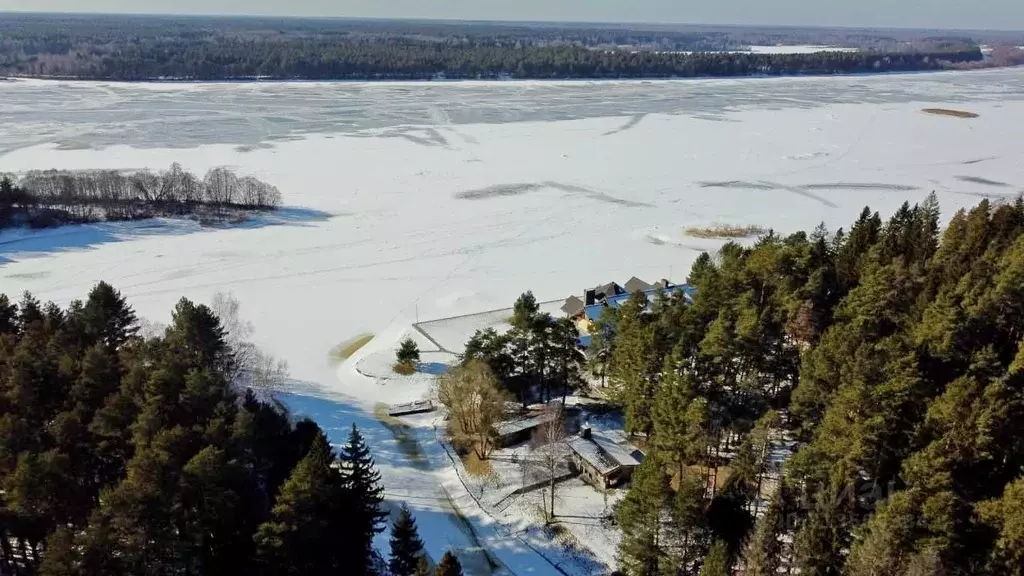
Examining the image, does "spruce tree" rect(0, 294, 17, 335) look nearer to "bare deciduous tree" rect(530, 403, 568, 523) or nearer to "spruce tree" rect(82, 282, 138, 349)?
"spruce tree" rect(82, 282, 138, 349)

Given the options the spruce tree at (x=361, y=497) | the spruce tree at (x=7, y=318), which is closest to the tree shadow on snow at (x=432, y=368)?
the spruce tree at (x=361, y=497)

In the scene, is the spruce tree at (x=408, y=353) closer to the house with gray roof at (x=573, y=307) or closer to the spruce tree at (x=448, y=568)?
the house with gray roof at (x=573, y=307)

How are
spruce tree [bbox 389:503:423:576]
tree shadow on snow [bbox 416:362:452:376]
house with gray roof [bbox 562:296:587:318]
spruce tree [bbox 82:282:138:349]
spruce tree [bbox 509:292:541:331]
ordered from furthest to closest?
house with gray roof [bbox 562:296:587:318] < tree shadow on snow [bbox 416:362:452:376] < spruce tree [bbox 509:292:541:331] < spruce tree [bbox 82:282:138:349] < spruce tree [bbox 389:503:423:576]

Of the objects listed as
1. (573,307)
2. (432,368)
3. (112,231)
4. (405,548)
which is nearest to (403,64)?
(112,231)

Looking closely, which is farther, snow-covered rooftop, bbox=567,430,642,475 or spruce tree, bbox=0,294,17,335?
spruce tree, bbox=0,294,17,335

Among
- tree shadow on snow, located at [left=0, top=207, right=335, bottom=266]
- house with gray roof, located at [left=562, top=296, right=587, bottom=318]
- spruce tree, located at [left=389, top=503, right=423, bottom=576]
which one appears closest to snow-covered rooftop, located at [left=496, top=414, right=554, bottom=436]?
spruce tree, located at [left=389, top=503, right=423, bottom=576]

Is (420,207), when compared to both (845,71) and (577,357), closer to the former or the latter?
(577,357)

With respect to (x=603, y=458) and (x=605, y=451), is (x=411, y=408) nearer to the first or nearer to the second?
(x=605, y=451)

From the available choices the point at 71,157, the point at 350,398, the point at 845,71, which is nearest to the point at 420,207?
the point at 350,398
